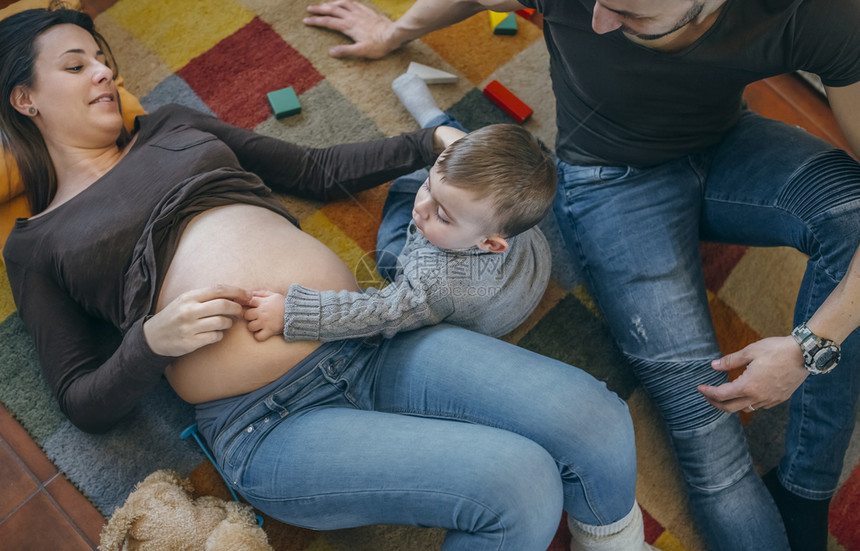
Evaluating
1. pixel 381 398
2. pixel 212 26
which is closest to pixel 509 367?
pixel 381 398

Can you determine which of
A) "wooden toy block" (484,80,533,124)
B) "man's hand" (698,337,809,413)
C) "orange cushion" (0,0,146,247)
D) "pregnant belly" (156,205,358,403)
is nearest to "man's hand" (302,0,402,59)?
"wooden toy block" (484,80,533,124)

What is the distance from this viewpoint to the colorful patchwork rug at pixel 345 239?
1.48m

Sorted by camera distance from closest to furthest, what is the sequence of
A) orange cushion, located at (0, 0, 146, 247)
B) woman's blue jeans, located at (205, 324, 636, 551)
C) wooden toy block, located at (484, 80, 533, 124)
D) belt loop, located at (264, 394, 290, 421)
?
woman's blue jeans, located at (205, 324, 636, 551) → belt loop, located at (264, 394, 290, 421) → orange cushion, located at (0, 0, 146, 247) → wooden toy block, located at (484, 80, 533, 124)

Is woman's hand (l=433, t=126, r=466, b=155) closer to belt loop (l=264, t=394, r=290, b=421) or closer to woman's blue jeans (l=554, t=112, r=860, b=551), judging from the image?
woman's blue jeans (l=554, t=112, r=860, b=551)

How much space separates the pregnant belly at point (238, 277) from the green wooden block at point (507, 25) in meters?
0.96

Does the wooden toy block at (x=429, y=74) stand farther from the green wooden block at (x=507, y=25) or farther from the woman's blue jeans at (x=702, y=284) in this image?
the woman's blue jeans at (x=702, y=284)

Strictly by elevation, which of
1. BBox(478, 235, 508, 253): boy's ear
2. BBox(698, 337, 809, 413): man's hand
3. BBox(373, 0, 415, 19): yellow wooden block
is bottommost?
BBox(698, 337, 809, 413): man's hand

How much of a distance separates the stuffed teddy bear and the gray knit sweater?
0.45 m

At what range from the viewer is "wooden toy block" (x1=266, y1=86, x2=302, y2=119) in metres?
1.75

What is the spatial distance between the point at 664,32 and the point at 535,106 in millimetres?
806

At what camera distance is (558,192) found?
1.58 m

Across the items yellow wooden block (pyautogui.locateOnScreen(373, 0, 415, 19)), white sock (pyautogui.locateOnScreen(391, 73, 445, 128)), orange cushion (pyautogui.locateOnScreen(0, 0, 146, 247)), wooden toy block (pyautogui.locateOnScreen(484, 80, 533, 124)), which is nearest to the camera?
orange cushion (pyautogui.locateOnScreen(0, 0, 146, 247))

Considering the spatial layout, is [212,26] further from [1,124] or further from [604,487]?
[604,487]

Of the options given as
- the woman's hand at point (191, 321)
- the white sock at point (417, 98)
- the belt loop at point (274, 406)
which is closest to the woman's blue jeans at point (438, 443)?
the belt loop at point (274, 406)
